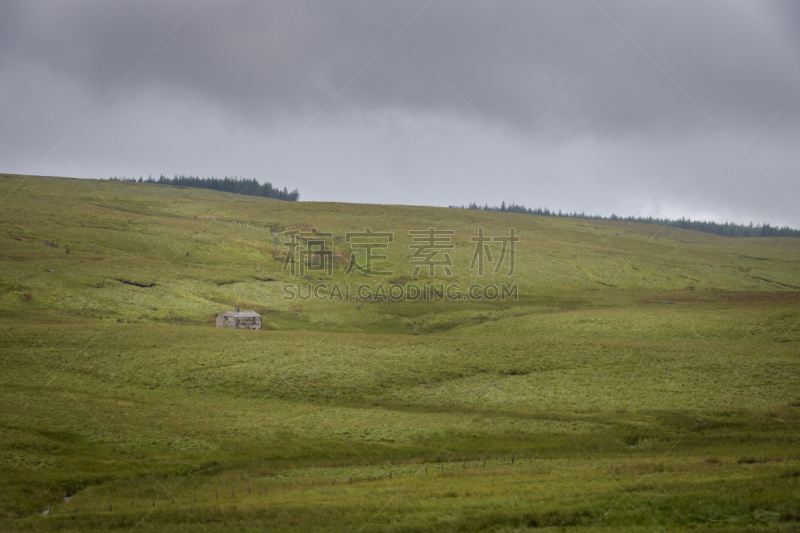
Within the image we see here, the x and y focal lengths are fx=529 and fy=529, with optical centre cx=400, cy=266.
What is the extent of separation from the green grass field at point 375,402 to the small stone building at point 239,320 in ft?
9.40

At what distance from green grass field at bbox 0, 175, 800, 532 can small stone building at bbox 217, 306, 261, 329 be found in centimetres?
287

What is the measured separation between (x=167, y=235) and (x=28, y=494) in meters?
103

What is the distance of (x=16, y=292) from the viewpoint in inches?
2741

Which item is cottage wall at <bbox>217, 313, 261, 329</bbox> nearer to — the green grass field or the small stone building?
the small stone building

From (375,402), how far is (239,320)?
32.0 metres

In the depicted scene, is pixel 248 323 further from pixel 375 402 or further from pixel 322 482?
pixel 322 482

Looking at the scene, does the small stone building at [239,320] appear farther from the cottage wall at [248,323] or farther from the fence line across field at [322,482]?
the fence line across field at [322,482]

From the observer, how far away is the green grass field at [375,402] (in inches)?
787

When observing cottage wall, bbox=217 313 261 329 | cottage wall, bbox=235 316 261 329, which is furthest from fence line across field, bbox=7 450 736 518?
cottage wall, bbox=217 313 261 329

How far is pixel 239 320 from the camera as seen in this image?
68188mm

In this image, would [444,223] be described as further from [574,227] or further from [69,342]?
[69,342]

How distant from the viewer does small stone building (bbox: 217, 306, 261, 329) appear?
2685 inches

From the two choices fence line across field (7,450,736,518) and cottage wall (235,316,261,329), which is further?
cottage wall (235,316,261,329)

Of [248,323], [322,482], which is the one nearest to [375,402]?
[322,482]
